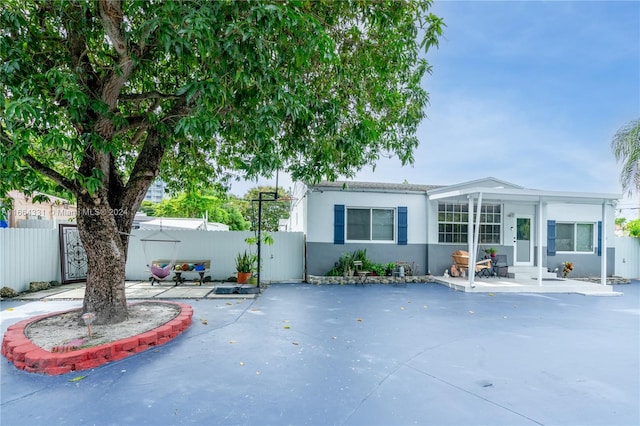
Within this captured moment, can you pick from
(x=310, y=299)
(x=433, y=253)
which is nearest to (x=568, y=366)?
(x=310, y=299)

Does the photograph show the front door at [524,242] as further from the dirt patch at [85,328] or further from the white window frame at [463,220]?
the dirt patch at [85,328]

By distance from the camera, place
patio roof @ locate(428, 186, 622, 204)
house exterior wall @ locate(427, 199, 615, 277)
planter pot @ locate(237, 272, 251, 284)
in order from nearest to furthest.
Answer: patio roof @ locate(428, 186, 622, 204)
planter pot @ locate(237, 272, 251, 284)
house exterior wall @ locate(427, 199, 615, 277)

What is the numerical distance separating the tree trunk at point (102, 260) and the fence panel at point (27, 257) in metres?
4.20

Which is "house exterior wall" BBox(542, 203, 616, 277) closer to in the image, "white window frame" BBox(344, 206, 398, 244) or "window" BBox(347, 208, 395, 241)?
"white window frame" BBox(344, 206, 398, 244)

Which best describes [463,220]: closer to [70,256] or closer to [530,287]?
[530,287]

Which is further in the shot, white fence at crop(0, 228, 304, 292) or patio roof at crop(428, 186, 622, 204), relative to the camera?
white fence at crop(0, 228, 304, 292)

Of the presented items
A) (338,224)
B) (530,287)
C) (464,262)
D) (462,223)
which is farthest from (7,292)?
(530,287)

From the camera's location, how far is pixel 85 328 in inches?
172

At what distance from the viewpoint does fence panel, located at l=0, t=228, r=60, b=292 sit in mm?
6977

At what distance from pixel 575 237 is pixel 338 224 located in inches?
348

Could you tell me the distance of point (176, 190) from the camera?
26.2ft

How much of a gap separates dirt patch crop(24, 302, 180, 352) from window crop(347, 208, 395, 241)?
5.91m

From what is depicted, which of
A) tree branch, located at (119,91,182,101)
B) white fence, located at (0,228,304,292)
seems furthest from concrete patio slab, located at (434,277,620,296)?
tree branch, located at (119,91,182,101)

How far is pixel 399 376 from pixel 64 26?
5.84 metres
